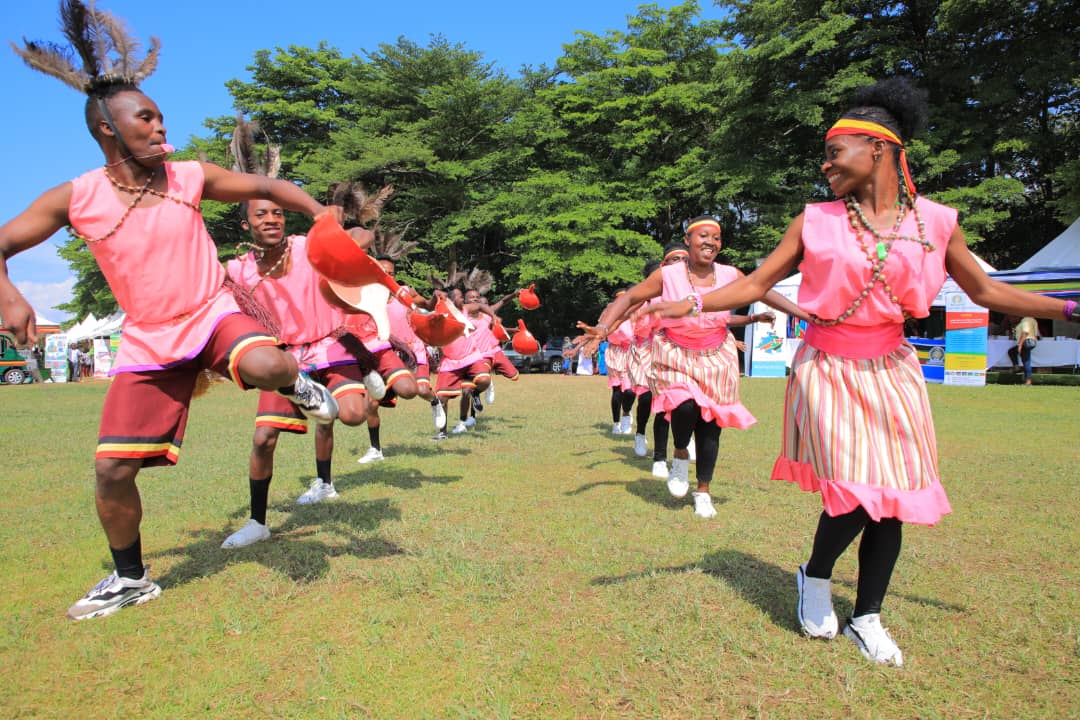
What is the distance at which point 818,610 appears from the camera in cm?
312

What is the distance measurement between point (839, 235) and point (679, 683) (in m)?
1.89

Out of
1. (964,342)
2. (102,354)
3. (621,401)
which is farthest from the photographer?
(102,354)

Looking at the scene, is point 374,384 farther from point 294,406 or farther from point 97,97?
point 97,97

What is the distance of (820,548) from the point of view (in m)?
3.08

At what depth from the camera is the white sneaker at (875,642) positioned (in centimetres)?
290

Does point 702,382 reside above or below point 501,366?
above

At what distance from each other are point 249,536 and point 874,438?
3.76 metres

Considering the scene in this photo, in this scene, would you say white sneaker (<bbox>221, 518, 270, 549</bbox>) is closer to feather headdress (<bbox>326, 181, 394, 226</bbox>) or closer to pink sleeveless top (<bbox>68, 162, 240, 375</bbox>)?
pink sleeveless top (<bbox>68, 162, 240, 375</bbox>)

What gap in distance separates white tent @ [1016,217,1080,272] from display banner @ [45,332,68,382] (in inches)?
1376

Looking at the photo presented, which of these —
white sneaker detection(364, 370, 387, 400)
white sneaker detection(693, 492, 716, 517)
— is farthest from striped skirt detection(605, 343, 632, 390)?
white sneaker detection(364, 370, 387, 400)

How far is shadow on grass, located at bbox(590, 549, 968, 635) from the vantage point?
3441mm

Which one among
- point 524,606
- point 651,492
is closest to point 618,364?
point 651,492

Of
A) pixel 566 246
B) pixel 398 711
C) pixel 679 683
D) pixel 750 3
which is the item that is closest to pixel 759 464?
pixel 679 683

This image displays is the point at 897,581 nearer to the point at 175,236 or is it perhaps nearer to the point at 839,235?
the point at 839,235
